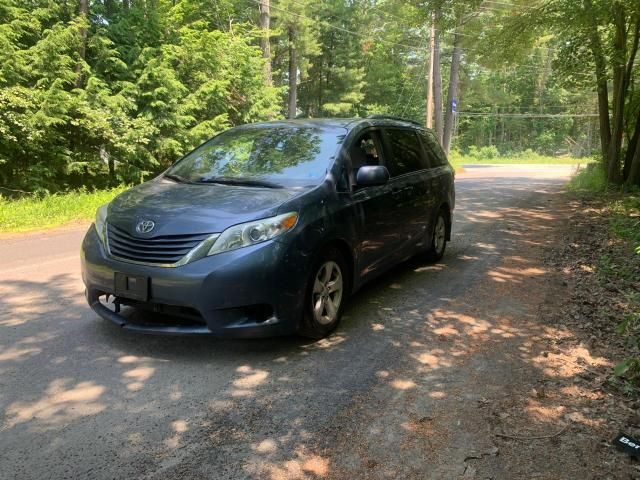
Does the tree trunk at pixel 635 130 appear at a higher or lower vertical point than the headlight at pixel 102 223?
higher

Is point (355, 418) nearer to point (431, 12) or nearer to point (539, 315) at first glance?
point (539, 315)

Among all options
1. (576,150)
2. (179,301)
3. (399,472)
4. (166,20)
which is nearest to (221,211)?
(179,301)

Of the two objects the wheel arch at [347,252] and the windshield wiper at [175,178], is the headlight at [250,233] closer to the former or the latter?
the wheel arch at [347,252]

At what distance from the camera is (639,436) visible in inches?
118

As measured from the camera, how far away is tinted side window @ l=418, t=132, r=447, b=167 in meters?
6.83

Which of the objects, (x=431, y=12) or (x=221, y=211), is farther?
(x=431, y=12)

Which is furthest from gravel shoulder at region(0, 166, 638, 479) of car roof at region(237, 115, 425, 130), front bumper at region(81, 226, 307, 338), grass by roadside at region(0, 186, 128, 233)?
grass by roadside at region(0, 186, 128, 233)

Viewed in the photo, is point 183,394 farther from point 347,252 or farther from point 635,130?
point 635,130

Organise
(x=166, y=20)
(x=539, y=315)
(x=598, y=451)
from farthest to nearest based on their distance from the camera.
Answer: (x=166, y=20)
(x=539, y=315)
(x=598, y=451)

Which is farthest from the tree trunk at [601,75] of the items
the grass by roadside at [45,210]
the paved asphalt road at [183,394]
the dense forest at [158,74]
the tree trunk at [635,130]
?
the grass by roadside at [45,210]

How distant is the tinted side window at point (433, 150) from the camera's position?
22.4ft

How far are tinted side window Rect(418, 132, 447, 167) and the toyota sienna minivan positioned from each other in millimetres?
1353

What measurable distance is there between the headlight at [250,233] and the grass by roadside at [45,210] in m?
7.32

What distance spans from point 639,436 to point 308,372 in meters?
2.02
